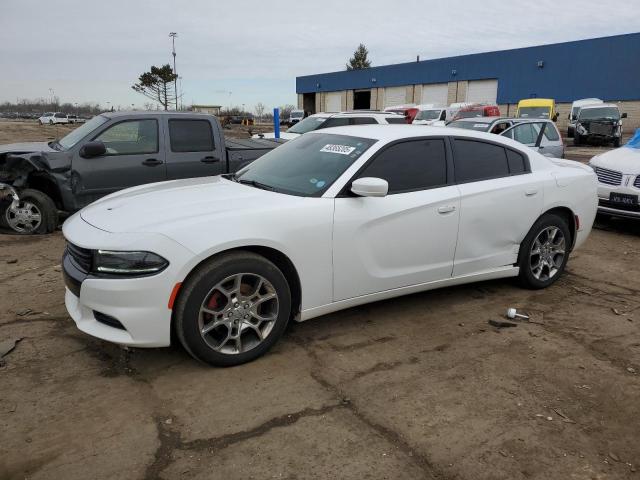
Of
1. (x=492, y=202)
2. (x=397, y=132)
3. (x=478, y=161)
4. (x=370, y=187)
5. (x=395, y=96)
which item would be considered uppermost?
(x=395, y=96)

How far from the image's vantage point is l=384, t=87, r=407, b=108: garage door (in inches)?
2032

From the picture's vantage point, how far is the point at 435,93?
4859cm

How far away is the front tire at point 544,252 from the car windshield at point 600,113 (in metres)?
23.8

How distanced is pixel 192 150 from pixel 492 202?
14.9 feet

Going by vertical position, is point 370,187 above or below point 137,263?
above

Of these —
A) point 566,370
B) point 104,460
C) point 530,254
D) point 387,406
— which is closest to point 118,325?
point 104,460

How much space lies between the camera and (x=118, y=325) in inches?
129

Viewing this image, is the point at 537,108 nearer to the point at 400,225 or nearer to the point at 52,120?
the point at 400,225

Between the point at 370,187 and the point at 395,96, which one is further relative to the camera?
the point at 395,96

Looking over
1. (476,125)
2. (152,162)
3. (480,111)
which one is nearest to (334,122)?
(476,125)

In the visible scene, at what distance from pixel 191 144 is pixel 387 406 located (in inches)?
216

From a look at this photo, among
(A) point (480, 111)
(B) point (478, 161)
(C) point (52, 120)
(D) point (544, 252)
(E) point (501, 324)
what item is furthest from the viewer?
(C) point (52, 120)

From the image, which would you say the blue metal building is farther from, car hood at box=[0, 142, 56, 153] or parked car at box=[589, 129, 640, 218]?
car hood at box=[0, 142, 56, 153]

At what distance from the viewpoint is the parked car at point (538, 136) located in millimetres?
10891
